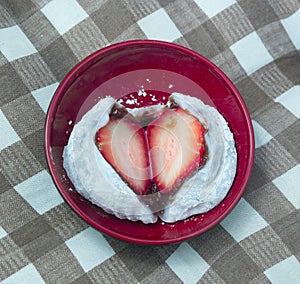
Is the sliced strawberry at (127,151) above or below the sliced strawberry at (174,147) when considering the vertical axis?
above

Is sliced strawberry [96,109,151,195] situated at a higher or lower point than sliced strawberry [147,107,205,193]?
higher

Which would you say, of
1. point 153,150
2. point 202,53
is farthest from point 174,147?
point 202,53

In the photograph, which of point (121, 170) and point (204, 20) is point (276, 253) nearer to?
point (121, 170)

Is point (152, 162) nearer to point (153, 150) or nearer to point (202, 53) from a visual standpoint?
point (153, 150)
